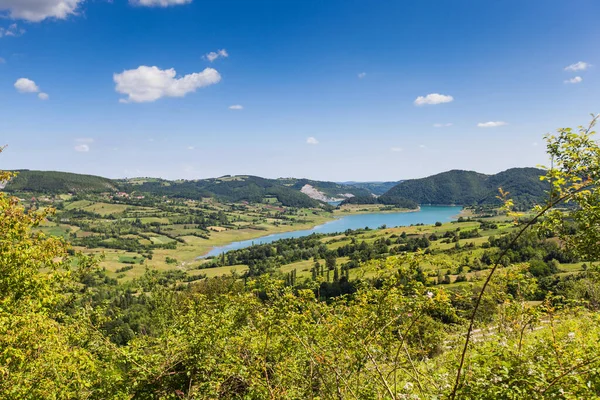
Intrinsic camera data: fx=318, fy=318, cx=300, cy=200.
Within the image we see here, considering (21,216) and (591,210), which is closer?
(591,210)

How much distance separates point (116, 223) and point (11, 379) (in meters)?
205

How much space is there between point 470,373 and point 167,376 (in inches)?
285

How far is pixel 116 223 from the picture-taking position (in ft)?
608

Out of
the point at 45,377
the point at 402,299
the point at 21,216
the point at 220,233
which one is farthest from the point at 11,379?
the point at 220,233

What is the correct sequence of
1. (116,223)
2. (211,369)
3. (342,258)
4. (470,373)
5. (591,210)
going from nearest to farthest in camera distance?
(470,373) < (591,210) < (211,369) < (342,258) < (116,223)

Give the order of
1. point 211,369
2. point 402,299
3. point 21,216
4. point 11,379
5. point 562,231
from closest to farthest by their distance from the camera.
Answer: point 402,299 < point 562,231 < point 11,379 < point 211,369 < point 21,216

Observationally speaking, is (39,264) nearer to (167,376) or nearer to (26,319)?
(26,319)

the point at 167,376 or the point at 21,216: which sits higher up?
the point at 21,216

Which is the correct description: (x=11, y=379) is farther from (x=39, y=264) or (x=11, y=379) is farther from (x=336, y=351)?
(x=336, y=351)

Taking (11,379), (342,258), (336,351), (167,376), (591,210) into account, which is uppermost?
(591,210)

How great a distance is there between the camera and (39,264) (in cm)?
931

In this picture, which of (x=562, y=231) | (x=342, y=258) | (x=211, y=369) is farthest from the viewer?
(x=342, y=258)

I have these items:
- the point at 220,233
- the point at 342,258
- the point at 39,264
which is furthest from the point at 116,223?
the point at 39,264

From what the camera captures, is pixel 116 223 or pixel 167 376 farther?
pixel 116 223
